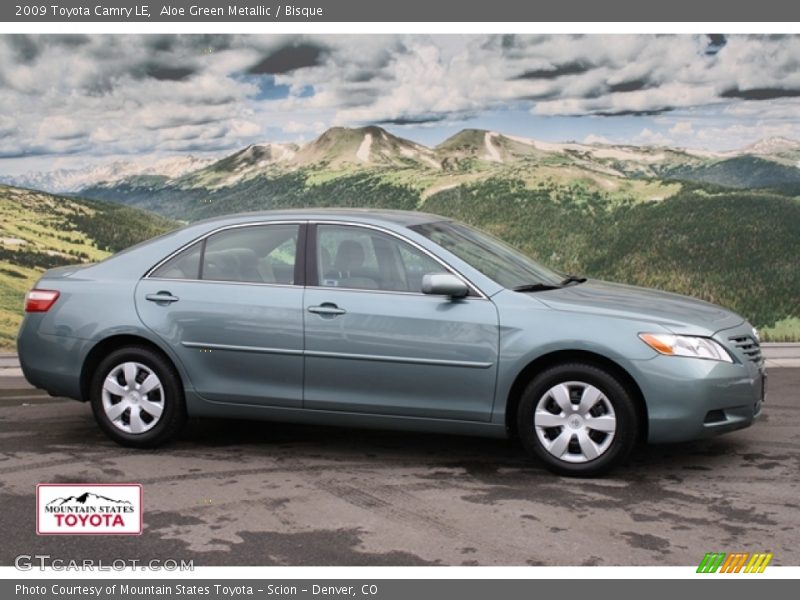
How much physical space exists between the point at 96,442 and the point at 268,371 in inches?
53.0

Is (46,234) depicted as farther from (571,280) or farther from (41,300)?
(571,280)

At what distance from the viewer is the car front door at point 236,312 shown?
7.03m

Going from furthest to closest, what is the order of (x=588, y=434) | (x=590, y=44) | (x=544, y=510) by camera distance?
(x=590, y=44) → (x=588, y=434) → (x=544, y=510)

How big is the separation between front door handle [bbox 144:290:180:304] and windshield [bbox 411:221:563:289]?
1527mm

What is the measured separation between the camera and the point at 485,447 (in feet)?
24.2

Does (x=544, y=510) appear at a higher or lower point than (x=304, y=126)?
lower

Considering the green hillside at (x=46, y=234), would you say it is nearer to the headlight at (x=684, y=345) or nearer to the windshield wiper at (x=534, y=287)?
the windshield wiper at (x=534, y=287)

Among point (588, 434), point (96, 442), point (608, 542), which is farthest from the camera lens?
point (96, 442)

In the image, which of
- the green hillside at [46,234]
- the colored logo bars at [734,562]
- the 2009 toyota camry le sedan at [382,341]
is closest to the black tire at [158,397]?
the 2009 toyota camry le sedan at [382,341]

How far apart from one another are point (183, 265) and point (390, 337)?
1.50 meters

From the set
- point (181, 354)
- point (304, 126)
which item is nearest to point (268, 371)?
point (181, 354)

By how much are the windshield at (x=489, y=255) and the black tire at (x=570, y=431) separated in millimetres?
670

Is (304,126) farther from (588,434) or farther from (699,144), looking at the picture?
(588,434)

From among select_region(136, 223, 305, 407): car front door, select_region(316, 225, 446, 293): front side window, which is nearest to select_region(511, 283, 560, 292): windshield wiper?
select_region(316, 225, 446, 293): front side window
